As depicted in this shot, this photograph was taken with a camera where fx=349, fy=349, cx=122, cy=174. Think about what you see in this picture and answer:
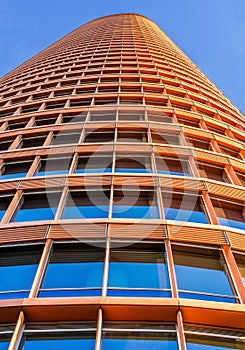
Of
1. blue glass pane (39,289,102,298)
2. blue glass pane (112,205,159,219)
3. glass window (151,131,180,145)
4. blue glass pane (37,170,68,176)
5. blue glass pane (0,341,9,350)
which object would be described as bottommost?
blue glass pane (0,341,9,350)

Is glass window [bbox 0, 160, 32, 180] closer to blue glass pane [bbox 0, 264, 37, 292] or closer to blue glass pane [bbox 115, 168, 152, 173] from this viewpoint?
blue glass pane [bbox 115, 168, 152, 173]

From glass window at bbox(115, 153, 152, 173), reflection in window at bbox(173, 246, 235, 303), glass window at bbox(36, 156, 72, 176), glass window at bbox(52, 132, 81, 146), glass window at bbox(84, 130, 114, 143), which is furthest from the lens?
glass window at bbox(52, 132, 81, 146)

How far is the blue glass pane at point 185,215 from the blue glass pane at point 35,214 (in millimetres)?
4456


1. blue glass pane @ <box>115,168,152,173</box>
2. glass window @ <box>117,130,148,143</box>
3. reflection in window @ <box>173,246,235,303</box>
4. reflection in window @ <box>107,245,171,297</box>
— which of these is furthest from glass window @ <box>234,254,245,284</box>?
glass window @ <box>117,130,148,143</box>

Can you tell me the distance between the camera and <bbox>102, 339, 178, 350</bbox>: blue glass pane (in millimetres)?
8492

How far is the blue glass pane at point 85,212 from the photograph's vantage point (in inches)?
520

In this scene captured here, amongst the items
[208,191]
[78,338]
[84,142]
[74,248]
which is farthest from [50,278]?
[84,142]

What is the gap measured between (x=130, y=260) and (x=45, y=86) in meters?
21.8

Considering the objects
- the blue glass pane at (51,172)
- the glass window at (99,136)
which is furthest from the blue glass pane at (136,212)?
the glass window at (99,136)

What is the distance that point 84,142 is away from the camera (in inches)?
754

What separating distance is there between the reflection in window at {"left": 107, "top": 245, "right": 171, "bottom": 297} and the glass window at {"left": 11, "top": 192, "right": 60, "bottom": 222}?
360 cm

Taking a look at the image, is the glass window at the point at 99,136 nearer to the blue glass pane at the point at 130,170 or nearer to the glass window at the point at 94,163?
the glass window at the point at 94,163

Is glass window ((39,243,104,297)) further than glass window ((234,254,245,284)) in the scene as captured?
No

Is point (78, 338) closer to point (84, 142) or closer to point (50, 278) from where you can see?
point (50, 278)
